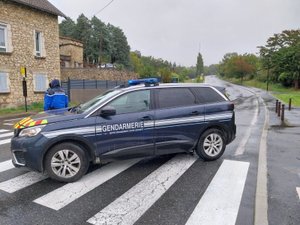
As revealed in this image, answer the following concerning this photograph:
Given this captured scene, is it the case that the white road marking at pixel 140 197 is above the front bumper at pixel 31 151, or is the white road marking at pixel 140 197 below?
below

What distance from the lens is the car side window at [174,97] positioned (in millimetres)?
5262

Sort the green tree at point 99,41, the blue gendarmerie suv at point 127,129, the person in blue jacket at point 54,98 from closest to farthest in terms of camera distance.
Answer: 1. the blue gendarmerie suv at point 127,129
2. the person in blue jacket at point 54,98
3. the green tree at point 99,41

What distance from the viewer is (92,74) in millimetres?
32688

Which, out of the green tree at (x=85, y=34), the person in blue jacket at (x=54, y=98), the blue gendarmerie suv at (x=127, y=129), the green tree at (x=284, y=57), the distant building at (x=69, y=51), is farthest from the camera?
the green tree at (x=85, y=34)

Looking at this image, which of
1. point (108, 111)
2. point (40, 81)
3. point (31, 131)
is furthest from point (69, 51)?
point (108, 111)

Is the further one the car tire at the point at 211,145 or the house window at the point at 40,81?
the house window at the point at 40,81

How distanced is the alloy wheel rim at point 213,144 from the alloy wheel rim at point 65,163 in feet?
9.04

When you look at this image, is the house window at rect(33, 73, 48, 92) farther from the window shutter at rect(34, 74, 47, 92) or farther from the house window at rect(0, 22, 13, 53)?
the house window at rect(0, 22, 13, 53)

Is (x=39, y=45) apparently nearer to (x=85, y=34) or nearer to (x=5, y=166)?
(x=5, y=166)

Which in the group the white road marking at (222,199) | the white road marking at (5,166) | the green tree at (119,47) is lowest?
the white road marking at (5,166)

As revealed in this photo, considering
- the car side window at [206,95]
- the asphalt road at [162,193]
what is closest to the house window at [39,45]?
the asphalt road at [162,193]

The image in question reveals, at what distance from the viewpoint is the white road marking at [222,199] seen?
3.30 m

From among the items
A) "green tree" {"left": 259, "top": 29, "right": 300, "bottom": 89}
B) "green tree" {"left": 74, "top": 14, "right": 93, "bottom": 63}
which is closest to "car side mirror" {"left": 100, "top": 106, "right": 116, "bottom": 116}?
"green tree" {"left": 259, "top": 29, "right": 300, "bottom": 89}

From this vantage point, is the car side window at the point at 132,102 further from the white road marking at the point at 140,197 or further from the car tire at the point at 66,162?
the white road marking at the point at 140,197
